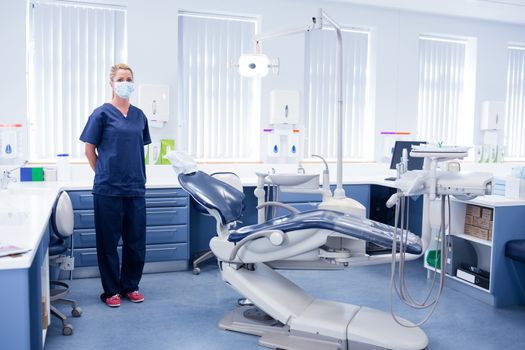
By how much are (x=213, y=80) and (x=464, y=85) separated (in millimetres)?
2960

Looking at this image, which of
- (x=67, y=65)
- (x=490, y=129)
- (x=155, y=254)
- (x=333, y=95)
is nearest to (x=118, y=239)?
(x=155, y=254)

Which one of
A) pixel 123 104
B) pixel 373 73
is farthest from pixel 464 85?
pixel 123 104

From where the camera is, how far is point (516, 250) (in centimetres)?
341

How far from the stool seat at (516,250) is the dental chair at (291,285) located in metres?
1.01

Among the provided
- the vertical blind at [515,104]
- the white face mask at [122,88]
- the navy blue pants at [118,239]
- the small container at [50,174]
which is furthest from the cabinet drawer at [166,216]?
the vertical blind at [515,104]

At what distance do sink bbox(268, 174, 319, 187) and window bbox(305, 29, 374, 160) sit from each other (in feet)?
6.34

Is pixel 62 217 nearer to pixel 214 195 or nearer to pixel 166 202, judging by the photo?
pixel 214 195

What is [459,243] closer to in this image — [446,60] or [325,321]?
[325,321]

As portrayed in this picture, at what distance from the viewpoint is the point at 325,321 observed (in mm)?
2758

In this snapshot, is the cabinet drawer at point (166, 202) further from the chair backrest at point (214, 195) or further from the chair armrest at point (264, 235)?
the chair armrest at point (264, 235)

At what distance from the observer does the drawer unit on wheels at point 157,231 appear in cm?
400

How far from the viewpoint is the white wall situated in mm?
4441

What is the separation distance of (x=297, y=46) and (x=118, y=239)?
276 centimetres

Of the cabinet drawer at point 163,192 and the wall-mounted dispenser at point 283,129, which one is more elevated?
the wall-mounted dispenser at point 283,129
